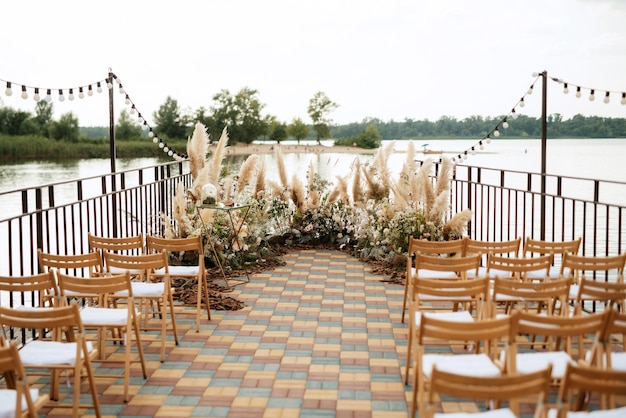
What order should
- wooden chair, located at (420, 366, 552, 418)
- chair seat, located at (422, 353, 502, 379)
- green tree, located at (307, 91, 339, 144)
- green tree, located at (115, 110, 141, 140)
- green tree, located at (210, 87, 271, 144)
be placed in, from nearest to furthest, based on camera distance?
wooden chair, located at (420, 366, 552, 418) < chair seat, located at (422, 353, 502, 379) < green tree, located at (307, 91, 339, 144) < green tree, located at (210, 87, 271, 144) < green tree, located at (115, 110, 141, 140)

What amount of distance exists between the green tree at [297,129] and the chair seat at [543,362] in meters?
14.8

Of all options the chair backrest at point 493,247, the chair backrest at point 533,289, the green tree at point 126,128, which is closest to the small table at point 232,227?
the chair backrest at point 493,247

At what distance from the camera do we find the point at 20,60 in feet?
103

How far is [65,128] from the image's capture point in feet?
147

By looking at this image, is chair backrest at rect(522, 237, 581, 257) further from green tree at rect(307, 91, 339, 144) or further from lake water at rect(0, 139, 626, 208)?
green tree at rect(307, 91, 339, 144)

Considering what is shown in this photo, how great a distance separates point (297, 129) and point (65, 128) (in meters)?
29.8

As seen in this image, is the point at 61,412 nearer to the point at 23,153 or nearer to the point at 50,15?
the point at 50,15

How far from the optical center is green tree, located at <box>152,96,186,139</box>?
42.6 meters

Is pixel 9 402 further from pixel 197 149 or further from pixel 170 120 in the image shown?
pixel 170 120

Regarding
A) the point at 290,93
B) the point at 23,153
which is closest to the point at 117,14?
the point at 290,93

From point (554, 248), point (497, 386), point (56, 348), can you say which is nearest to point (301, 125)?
point (554, 248)

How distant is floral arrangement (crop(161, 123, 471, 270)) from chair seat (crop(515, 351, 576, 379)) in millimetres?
4075

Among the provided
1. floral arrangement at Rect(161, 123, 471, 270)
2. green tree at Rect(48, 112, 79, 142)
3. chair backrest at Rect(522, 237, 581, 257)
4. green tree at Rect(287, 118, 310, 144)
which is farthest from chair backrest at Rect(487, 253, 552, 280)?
green tree at Rect(48, 112, 79, 142)

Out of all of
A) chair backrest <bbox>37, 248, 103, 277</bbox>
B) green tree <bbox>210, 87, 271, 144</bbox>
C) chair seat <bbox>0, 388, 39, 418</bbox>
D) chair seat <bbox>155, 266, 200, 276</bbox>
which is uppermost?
green tree <bbox>210, 87, 271, 144</bbox>
